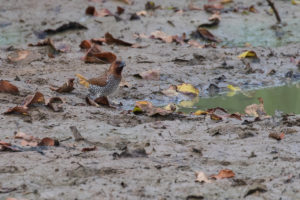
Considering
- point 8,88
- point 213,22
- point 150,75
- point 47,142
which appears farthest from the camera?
point 213,22

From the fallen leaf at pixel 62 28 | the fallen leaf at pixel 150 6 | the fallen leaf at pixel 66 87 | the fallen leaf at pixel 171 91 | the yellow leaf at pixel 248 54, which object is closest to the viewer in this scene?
the fallen leaf at pixel 66 87

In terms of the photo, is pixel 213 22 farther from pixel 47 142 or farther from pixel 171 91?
pixel 47 142

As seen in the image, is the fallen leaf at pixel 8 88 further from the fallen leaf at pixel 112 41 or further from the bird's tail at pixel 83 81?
the fallen leaf at pixel 112 41

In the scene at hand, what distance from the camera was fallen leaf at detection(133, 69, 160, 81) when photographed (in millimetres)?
8458

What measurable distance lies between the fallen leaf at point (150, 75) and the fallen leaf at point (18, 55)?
163 centimetres

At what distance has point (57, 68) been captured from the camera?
838cm

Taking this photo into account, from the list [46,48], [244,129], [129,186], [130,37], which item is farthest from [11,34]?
[129,186]

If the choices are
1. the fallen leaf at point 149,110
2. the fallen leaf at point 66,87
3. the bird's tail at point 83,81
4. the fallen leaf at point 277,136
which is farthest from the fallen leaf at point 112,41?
the fallen leaf at point 277,136

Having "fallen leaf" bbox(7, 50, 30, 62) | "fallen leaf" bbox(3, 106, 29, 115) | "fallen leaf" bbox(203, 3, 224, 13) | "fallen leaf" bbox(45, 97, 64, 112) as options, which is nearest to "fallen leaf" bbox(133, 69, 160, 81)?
"fallen leaf" bbox(7, 50, 30, 62)

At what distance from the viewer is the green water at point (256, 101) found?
7598 mm

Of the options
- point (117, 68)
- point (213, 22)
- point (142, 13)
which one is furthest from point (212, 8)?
point (117, 68)

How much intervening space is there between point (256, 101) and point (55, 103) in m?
2.95

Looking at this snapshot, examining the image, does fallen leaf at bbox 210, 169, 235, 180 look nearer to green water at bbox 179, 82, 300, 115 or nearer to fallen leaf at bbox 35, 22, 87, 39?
green water at bbox 179, 82, 300, 115

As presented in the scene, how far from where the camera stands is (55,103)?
6.32 meters
